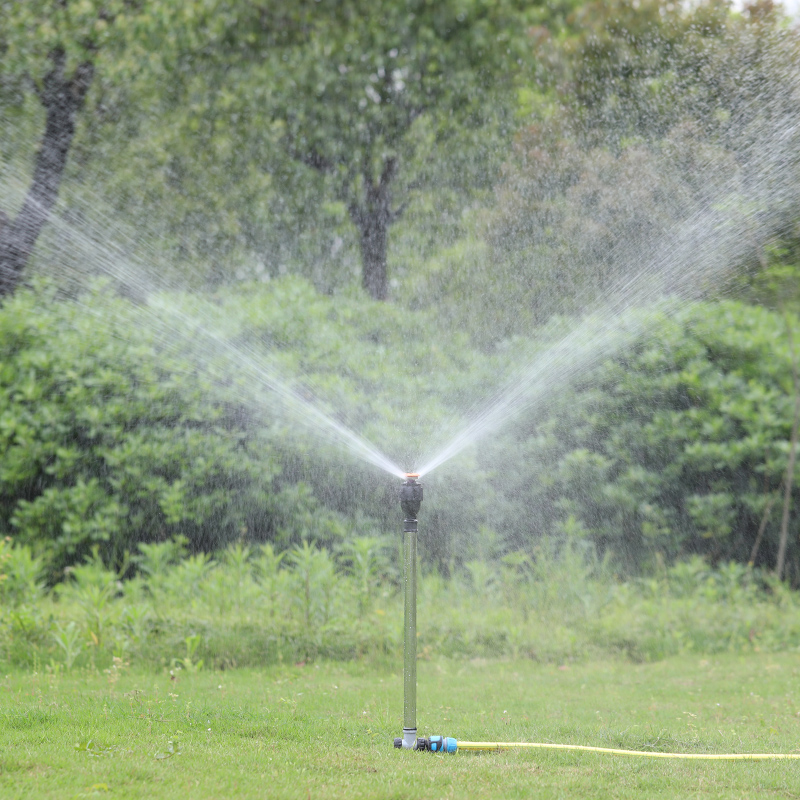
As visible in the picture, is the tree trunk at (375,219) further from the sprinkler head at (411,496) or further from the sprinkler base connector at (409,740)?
the sprinkler base connector at (409,740)

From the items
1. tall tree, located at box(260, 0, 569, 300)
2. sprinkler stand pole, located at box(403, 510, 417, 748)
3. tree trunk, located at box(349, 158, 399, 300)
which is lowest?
sprinkler stand pole, located at box(403, 510, 417, 748)

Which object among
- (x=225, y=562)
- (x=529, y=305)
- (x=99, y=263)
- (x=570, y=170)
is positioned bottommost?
(x=225, y=562)

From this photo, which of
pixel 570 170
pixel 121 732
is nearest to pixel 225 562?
pixel 121 732

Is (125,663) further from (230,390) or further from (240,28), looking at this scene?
(240,28)

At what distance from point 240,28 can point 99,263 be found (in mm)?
3117

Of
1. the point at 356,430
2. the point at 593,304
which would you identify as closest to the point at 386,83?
the point at 593,304

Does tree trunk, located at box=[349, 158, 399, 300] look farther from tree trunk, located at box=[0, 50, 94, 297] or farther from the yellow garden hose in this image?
the yellow garden hose

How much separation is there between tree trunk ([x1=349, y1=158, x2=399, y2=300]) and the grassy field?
17.1 feet

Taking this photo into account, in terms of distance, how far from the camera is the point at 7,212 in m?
9.56

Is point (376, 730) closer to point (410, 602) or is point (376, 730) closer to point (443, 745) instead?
point (443, 745)

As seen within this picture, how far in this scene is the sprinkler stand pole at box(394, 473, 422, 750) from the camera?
11.6 ft

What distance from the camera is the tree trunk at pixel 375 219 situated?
10.0 metres

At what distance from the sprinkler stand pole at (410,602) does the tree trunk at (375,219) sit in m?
6.60

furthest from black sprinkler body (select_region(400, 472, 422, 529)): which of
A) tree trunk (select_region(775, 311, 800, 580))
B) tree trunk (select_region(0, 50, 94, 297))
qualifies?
tree trunk (select_region(0, 50, 94, 297))
